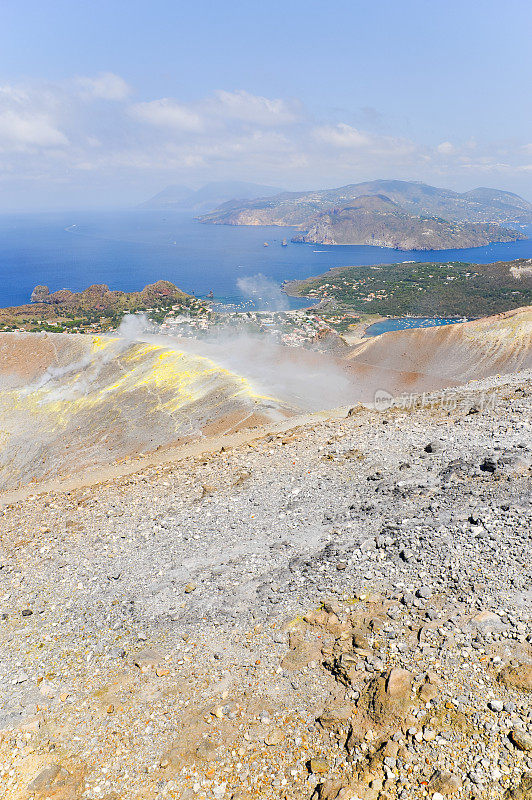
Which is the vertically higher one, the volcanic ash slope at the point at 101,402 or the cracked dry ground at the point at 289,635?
the cracked dry ground at the point at 289,635

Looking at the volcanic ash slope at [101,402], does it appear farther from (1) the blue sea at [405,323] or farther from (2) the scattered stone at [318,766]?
(1) the blue sea at [405,323]

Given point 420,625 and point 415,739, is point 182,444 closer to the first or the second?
point 420,625

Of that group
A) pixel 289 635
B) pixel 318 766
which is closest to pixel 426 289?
pixel 289 635

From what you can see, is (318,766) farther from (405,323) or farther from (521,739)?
(405,323)

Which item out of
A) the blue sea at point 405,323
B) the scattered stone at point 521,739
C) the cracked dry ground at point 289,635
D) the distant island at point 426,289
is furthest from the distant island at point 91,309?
the scattered stone at point 521,739

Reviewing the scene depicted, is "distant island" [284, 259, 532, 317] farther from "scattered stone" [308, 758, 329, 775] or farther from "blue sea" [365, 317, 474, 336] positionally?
"scattered stone" [308, 758, 329, 775]

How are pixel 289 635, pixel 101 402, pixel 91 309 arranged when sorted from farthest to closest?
pixel 91 309, pixel 101 402, pixel 289 635
